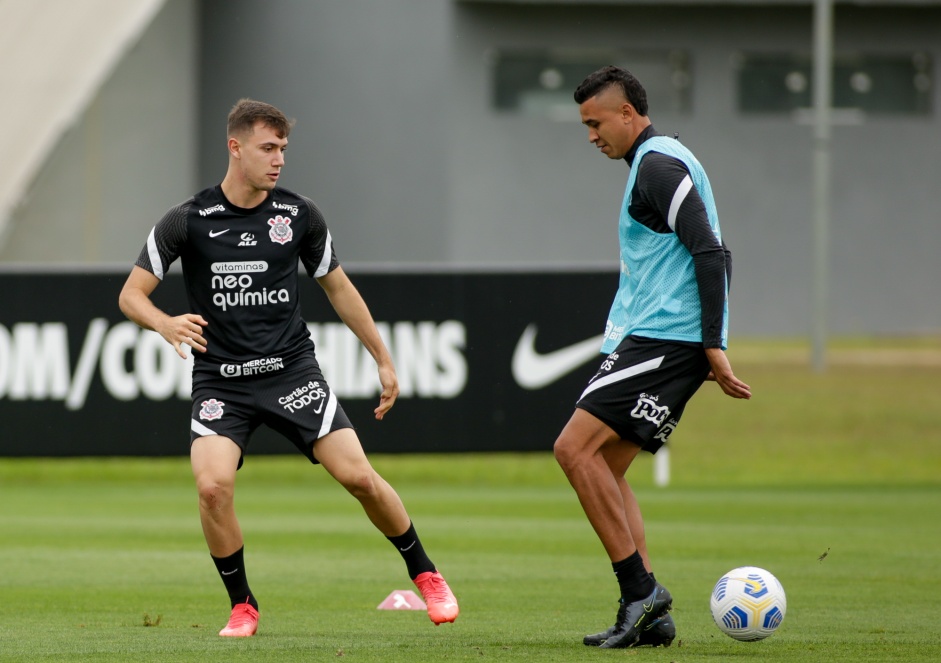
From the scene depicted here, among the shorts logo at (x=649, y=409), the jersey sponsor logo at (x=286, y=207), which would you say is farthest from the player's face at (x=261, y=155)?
the shorts logo at (x=649, y=409)

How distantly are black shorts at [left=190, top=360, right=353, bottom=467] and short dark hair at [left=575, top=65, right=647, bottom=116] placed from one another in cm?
173

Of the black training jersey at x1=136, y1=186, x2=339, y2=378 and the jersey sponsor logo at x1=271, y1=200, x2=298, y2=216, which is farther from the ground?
the jersey sponsor logo at x1=271, y1=200, x2=298, y2=216

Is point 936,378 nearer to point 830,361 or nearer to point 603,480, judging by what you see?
point 830,361

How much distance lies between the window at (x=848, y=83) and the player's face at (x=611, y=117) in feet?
86.3

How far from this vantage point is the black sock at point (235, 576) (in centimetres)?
695

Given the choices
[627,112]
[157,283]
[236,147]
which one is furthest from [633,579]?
[236,147]

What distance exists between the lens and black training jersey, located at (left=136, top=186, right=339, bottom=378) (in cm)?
688

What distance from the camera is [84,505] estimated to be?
46.9 feet

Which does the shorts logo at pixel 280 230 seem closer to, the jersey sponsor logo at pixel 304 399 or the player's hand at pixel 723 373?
the jersey sponsor logo at pixel 304 399

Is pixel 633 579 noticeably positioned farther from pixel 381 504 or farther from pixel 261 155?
pixel 261 155

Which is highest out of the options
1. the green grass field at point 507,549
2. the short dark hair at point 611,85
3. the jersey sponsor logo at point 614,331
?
the short dark hair at point 611,85

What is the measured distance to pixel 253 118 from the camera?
682 centimetres

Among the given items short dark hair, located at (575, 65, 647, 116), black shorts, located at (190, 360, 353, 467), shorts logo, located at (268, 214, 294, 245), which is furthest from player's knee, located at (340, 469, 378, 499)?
short dark hair, located at (575, 65, 647, 116)

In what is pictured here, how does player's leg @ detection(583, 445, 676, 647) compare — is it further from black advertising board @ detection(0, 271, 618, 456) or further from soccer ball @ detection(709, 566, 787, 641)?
black advertising board @ detection(0, 271, 618, 456)
